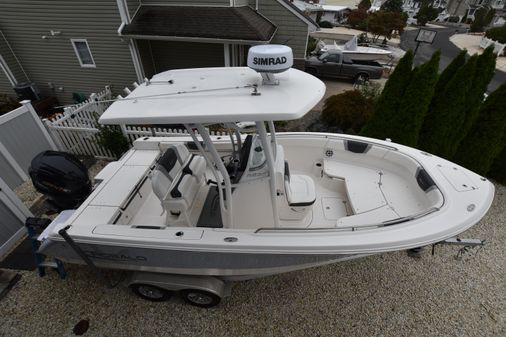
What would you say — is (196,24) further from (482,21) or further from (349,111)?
(482,21)

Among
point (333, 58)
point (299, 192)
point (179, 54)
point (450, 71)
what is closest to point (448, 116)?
point (450, 71)

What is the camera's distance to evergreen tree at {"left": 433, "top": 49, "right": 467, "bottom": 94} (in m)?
3.65

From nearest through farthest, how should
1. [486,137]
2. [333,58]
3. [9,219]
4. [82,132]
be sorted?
[9,219]
[486,137]
[82,132]
[333,58]

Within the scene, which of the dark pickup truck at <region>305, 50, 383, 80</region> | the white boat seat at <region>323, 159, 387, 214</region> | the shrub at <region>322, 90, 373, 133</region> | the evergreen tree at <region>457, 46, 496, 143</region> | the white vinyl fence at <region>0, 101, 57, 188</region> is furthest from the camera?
the dark pickup truck at <region>305, 50, 383, 80</region>

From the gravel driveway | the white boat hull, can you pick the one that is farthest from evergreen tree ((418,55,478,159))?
the gravel driveway

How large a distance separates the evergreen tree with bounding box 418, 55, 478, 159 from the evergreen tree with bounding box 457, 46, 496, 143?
0.31 feet

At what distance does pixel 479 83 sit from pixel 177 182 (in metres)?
4.56

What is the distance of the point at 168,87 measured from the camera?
7.48ft

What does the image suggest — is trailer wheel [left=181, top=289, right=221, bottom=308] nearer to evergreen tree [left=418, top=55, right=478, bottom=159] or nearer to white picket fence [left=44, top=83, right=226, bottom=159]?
white picket fence [left=44, top=83, right=226, bottom=159]

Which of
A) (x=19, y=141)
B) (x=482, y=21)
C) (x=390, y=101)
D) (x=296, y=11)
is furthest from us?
(x=482, y=21)

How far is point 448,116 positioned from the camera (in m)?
3.78

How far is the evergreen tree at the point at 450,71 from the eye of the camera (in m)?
3.65

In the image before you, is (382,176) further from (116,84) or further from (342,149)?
(116,84)

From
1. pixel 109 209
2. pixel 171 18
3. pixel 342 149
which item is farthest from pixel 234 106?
pixel 171 18
